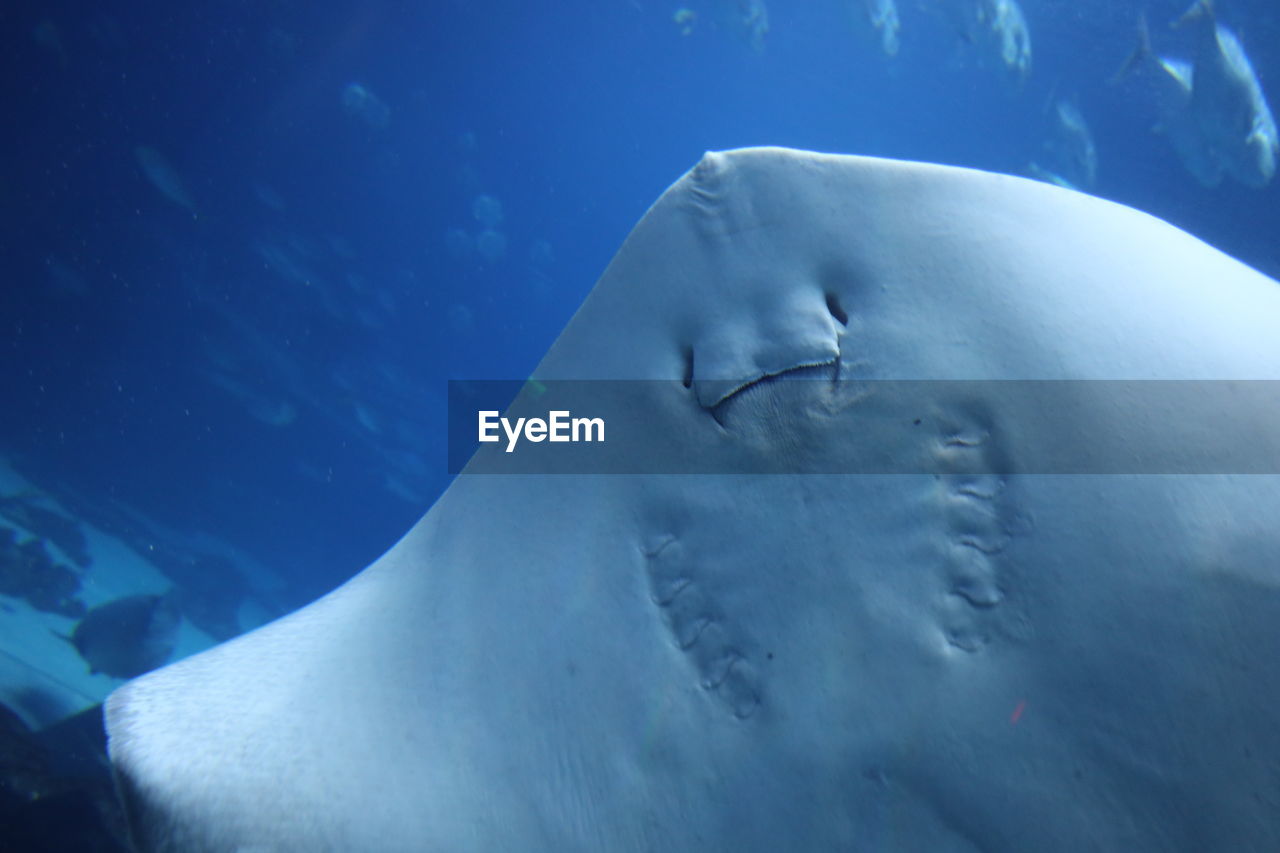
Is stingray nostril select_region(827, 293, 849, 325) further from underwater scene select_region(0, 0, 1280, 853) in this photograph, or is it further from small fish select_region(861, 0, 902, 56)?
small fish select_region(861, 0, 902, 56)

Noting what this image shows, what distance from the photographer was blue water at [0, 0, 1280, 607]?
1088cm

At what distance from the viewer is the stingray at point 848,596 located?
101 centimetres

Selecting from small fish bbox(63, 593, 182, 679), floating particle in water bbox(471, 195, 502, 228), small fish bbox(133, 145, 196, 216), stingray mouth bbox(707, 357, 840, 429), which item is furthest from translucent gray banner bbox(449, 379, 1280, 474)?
floating particle in water bbox(471, 195, 502, 228)

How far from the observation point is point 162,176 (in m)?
11.5

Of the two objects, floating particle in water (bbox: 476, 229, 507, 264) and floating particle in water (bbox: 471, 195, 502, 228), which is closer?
floating particle in water (bbox: 471, 195, 502, 228)

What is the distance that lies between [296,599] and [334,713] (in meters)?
22.9

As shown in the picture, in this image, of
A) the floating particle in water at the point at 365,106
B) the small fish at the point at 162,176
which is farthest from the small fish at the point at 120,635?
the floating particle in water at the point at 365,106

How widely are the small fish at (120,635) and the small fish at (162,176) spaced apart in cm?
708

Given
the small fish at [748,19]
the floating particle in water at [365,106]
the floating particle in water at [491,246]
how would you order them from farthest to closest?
the floating particle in water at [491,246], the small fish at [748,19], the floating particle in water at [365,106]

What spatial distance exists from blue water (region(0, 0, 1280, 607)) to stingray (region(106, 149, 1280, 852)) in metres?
12.2

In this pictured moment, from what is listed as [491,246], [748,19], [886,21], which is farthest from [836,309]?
[886,21]

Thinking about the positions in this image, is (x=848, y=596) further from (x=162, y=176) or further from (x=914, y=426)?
(x=162, y=176)

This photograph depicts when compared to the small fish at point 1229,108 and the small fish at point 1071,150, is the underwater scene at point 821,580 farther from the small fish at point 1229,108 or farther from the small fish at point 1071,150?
the small fish at point 1071,150

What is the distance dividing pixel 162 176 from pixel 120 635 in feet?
26.2
